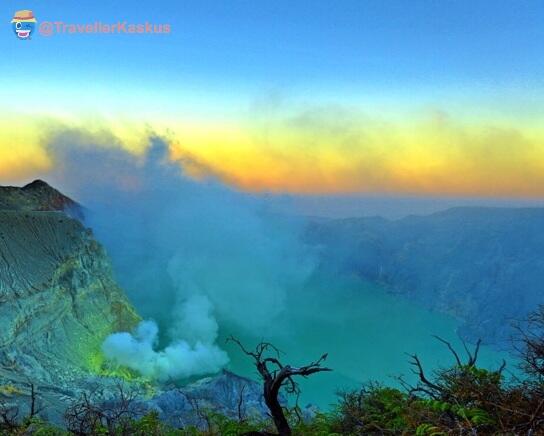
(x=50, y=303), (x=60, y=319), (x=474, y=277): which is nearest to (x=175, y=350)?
(x=60, y=319)

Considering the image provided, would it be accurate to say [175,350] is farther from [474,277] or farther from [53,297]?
[474,277]

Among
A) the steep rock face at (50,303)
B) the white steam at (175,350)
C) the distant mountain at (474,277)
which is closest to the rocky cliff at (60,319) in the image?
the steep rock face at (50,303)

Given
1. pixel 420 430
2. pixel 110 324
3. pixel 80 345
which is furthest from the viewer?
pixel 110 324

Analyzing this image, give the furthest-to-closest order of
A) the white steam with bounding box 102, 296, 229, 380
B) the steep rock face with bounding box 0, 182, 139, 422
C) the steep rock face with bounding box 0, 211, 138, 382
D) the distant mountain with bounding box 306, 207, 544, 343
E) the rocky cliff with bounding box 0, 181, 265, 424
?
the distant mountain with bounding box 306, 207, 544, 343
the white steam with bounding box 102, 296, 229, 380
the steep rock face with bounding box 0, 211, 138, 382
the steep rock face with bounding box 0, 182, 139, 422
the rocky cliff with bounding box 0, 181, 265, 424

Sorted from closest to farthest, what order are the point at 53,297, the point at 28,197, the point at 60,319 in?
the point at 53,297
the point at 60,319
the point at 28,197

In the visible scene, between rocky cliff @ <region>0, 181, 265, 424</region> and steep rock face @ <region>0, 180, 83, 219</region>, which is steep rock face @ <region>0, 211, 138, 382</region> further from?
steep rock face @ <region>0, 180, 83, 219</region>

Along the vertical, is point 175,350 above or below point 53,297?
above

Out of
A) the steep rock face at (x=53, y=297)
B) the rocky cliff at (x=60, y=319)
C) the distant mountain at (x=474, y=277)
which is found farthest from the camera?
the distant mountain at (x=474, y=277)

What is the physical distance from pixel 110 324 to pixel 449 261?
159698mm

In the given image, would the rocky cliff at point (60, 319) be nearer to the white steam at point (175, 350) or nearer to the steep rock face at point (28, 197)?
the steep rock face at point (28, 197)

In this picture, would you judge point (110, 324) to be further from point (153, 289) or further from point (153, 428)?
point (153, 428)

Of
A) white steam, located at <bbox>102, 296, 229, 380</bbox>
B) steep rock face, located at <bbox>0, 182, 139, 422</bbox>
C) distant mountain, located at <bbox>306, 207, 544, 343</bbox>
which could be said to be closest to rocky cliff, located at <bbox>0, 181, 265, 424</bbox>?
steep rock face, located at <bbox>0, 182, 139, 422</bbox>

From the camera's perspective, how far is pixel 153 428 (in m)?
10.1

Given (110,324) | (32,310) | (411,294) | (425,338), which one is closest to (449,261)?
(411,294)
